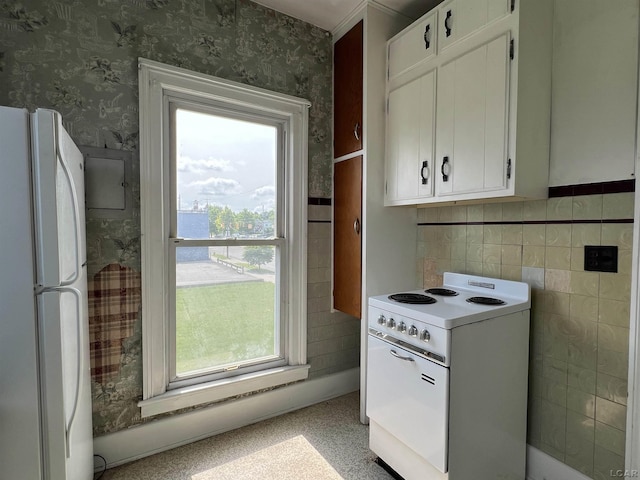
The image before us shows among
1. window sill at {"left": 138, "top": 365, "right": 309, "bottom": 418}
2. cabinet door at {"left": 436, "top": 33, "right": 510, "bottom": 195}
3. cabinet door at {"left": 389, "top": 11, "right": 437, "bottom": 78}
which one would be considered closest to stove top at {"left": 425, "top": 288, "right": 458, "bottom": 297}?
cabinet door at {"left": 436, "top": 33, "right": 510, "bottom": 195}

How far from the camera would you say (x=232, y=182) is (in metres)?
2.26

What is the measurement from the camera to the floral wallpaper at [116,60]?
167 cm

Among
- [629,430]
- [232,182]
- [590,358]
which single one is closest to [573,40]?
[590,358]

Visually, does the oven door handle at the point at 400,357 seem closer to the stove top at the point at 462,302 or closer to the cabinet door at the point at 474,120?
the stove top at the point at 462,302

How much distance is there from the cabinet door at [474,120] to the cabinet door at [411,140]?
0.07 metres

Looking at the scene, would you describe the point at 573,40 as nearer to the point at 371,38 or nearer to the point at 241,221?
the point at 371,38

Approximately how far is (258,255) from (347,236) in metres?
0.67

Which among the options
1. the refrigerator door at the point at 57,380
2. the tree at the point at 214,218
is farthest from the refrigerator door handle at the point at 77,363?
the tree at the point at 214,218

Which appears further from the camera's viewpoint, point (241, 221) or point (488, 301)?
point (241, 221)

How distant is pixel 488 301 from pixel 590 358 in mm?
504

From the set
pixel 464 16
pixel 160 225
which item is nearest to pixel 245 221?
pixel 160 225

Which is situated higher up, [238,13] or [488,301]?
[238,13]

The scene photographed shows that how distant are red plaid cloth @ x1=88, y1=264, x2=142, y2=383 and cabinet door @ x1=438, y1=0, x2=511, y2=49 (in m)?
2.27

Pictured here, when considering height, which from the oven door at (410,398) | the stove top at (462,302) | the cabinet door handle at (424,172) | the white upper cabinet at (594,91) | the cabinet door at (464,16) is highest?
the cabinet door at (464,16)
